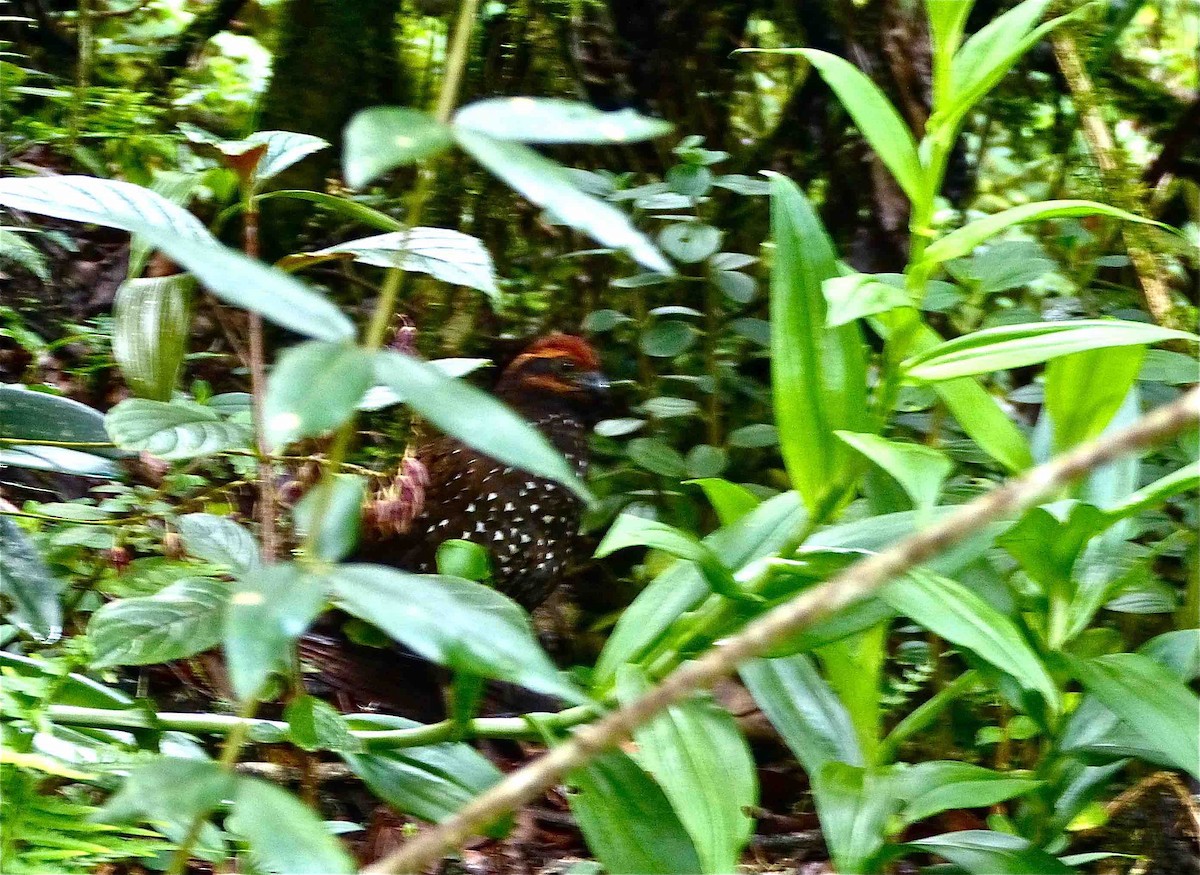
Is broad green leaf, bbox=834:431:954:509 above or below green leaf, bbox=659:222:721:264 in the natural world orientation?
above

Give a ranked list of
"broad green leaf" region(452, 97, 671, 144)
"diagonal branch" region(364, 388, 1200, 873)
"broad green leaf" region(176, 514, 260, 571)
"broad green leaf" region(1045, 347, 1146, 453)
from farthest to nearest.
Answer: "broad green leaf" region(1045, 347, 1146, 453) < "broad green leaf" region(176, 514, 260, 571) < "broad green leaf" region(452, 97, 671, 144) < "diagonal branch" region(364, 388, 1200, 873)

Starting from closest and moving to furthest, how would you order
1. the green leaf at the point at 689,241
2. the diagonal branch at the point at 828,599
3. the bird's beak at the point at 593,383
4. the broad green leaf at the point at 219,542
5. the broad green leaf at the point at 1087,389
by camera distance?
the diagonal branch at the point at 828,599, the broad green leaf at the point at 219,542, the broad green leaf at the point at 1087,389, the green leaf at the point at 689,241, the bird's beak at the point at 593,383

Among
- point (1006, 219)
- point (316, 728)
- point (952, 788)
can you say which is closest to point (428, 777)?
point (316, 728)

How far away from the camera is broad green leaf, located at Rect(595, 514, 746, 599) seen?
0.95 metres

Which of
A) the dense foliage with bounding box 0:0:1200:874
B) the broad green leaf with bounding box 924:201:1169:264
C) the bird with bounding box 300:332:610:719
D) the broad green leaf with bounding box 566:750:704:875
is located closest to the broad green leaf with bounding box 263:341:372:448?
the dense foliage with bounding box 0:0:1200:874

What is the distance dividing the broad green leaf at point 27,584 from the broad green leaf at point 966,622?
822 mm

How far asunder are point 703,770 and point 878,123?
632 mm

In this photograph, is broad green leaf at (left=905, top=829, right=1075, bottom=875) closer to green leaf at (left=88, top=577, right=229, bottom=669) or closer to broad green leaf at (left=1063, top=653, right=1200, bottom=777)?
broad green leaf at (left=1063, top=653, right=1200, bottom=777)

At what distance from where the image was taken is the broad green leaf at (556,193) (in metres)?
0.54

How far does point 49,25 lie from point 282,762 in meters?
2.18

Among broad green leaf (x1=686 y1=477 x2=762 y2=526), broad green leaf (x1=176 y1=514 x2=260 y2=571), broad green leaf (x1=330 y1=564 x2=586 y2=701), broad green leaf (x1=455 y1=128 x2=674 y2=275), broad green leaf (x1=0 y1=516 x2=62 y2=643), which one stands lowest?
broad green leaf (x1=0 y1=516 x2=62 y2=643)

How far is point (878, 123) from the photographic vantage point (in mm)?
1015

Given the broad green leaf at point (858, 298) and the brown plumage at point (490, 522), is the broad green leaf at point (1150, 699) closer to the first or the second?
the broad green leaf at point (858, 298)

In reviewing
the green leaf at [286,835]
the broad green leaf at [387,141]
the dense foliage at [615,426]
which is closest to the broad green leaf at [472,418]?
the dense foliage at [615,426]
